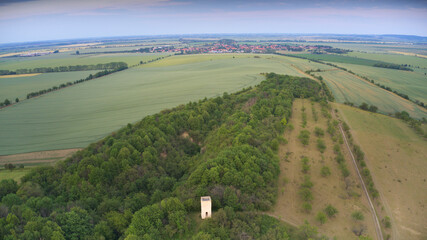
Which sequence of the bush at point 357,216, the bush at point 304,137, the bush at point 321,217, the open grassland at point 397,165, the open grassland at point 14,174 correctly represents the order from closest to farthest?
the bush at point 321,217 < the bush at point 357,216 < the open grassland at point 397,165 < the open grassland at point 14,174 < the bush at point 304,137

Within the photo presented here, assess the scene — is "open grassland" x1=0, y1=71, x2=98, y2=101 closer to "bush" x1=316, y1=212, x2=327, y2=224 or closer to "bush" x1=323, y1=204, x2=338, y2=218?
"bush" x1=316, y1=212, x2=327, y2=224

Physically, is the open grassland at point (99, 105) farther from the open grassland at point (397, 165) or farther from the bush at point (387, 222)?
the bush at point (387, 222)

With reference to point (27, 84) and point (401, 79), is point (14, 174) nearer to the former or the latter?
point (27, 84)

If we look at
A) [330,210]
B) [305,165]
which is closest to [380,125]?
[305,165]

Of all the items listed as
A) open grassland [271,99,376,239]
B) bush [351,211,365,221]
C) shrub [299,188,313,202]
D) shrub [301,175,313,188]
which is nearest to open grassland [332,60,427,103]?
open grassland [271,99,376,239]

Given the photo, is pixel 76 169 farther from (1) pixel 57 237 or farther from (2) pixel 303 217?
(2) pixel 303 217

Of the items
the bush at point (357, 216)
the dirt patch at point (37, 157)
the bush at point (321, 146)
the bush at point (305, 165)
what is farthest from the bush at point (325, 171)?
the dirt patch at point (37, 157)
